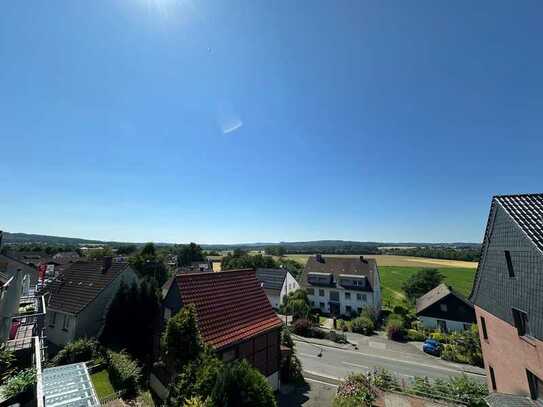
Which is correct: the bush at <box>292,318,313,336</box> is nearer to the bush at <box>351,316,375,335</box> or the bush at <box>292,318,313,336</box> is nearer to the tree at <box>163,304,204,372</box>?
the bush at <box>351,316,375,335</box>

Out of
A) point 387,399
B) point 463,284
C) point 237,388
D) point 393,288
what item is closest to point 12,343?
point 237,388

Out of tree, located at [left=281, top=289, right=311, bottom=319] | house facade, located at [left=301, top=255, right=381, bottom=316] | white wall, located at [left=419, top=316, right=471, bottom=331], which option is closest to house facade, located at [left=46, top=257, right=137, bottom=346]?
tree, located at [left=281, top=289, right=311, bottom=319]

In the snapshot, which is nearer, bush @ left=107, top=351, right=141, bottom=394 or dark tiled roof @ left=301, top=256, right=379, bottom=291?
bush @ left=107, top=351, right=141, bottom=394

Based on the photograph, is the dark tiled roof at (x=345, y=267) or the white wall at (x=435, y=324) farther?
the dark tiled roof at (x=345, y=267)

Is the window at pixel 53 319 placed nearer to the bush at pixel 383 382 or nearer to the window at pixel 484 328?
the bush at pixel 383 382

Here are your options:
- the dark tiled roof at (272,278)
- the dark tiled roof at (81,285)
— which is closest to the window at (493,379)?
the dark tiled roof at (81,285)

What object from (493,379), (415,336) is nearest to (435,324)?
(415,336)

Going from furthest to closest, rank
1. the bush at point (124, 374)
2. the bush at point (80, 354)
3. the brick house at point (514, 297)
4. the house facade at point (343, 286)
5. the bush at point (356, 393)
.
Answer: the house facade at point (343, 286), the bush at point (80, 354), the bush at point (124, 374), the bush at point (356, 393), the brick house at point (514, 297)

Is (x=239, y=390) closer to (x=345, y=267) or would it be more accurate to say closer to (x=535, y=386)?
(x=535, y=386)

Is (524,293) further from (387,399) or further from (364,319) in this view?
(364,319)
